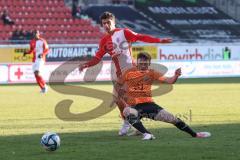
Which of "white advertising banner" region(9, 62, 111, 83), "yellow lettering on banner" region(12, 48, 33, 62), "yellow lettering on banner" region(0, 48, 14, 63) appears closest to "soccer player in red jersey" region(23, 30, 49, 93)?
"white advertising banner" region(9, 62, 111, 83)

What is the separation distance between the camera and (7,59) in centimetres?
3894

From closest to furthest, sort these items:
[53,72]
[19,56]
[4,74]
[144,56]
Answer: [144,56] → [4,74] → [53,72] → [19,56]

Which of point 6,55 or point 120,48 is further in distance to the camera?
point 6,55

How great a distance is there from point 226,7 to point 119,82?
42851mm

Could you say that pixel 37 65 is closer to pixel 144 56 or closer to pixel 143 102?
pixel 143 102

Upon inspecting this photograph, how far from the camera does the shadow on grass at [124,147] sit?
38.2 ft

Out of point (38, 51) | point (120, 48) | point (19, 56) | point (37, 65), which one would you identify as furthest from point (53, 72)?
point (120, 48)

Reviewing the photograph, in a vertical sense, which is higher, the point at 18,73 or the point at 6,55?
the point at 6,55

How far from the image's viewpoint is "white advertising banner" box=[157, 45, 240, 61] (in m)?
43.4

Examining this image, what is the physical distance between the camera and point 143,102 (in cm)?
1398

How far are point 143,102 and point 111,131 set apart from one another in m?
2.20

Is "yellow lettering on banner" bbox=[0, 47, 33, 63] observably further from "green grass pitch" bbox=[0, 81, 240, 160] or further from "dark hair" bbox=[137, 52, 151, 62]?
"dark hair" bbox=[137, 52, 151, 62]

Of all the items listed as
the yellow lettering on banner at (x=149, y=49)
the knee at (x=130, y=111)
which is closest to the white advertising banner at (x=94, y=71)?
the yellow lettering on banner at (x=149, y=49)

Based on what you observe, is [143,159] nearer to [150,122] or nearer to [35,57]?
[150,122]
